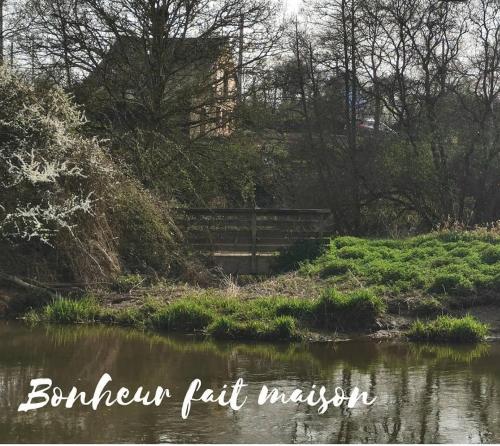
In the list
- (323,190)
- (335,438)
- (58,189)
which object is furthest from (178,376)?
(323,190)

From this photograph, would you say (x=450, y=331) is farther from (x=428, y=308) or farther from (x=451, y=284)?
(x=451, y=284)

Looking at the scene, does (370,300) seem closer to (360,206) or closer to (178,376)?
(178,376)

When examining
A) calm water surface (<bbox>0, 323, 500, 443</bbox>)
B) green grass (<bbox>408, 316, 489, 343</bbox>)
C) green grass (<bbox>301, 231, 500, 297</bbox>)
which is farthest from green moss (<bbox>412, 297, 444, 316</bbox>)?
calm water surface (<bbox>0, 323, 500, 443</bbox>)

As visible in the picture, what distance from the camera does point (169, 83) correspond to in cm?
2236

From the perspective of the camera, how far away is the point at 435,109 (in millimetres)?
27000

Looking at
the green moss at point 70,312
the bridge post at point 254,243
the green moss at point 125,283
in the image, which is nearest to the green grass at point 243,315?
the green moss at point 70,312

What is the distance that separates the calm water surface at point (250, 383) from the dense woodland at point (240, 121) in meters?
3.51

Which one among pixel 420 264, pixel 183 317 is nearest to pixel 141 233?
pixel 183 317

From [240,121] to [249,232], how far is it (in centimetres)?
554

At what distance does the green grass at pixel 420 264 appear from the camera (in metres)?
13.9

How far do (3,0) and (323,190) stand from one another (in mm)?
12567

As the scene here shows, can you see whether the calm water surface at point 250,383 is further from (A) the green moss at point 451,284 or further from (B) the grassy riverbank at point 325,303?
(A) the green moss at point 451,284

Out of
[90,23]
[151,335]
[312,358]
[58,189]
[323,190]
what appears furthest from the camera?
[323,190]

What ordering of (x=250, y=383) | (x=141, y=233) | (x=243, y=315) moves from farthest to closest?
1. (x=141, y=233)
2. (x=243, y=315)
3. (x=250, y=383)
